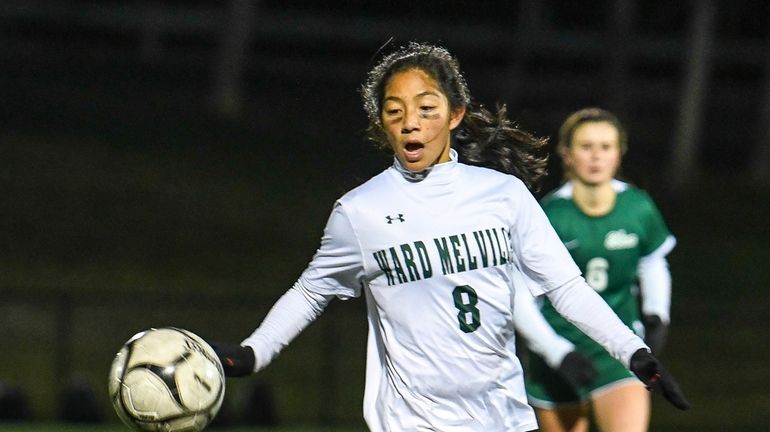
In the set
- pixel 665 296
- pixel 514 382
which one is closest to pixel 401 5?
pixel 665 296

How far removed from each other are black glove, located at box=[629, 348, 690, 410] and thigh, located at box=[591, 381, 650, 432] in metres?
2.18

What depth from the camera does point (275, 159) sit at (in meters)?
21.6

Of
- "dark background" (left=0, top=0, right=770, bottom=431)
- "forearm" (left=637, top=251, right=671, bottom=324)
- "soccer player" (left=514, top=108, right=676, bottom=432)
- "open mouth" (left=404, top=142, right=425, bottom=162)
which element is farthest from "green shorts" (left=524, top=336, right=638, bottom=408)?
"dark background" (left=0, top=0, right=770, bottom=431)

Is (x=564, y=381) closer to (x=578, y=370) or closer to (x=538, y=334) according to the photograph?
(x=538, y=334)

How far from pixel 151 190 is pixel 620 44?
287 inches

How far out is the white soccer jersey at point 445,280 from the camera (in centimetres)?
414

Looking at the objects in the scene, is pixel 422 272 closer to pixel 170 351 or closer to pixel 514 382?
pixel 514 382

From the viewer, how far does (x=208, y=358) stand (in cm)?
412

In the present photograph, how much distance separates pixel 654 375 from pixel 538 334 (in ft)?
4.82

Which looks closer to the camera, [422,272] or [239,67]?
[422,272]

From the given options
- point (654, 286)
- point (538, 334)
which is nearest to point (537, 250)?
point (538, 334)

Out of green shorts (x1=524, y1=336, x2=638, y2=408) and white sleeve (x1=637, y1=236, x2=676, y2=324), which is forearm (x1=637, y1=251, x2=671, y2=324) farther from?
green shorts (x1=524, y1=336, x2=638, y2=408)

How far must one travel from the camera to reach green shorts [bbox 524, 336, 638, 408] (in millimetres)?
6312

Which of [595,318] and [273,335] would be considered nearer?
[595,318]
